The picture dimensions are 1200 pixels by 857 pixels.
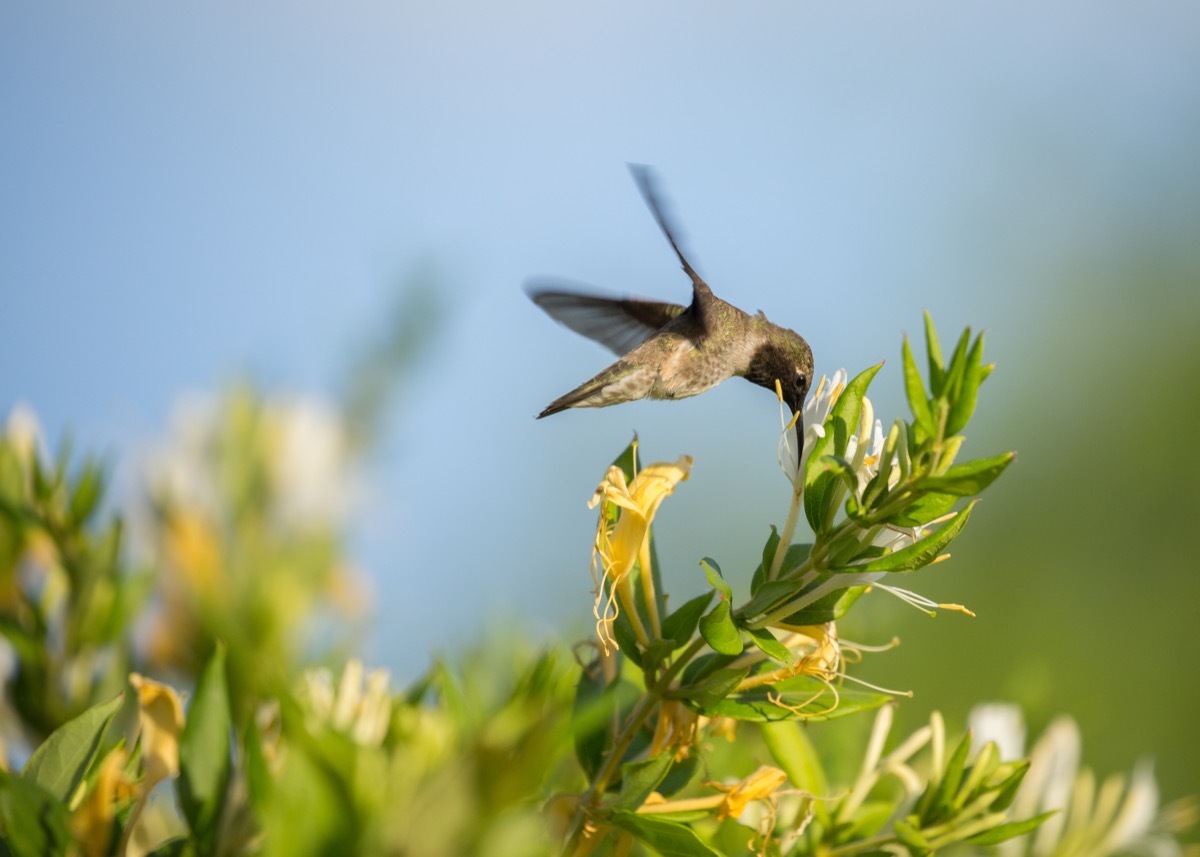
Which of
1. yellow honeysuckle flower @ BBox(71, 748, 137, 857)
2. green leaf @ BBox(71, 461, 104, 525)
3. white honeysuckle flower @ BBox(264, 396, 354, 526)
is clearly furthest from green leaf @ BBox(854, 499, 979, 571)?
white honeysuckle flower @ BBox(264, 396, 354, 526)

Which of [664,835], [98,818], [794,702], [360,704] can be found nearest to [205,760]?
[98,818]

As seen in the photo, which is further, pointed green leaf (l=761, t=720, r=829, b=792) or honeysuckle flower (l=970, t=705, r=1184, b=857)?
honeysuckle flower (l=970, t=705, r=1184, b=857)

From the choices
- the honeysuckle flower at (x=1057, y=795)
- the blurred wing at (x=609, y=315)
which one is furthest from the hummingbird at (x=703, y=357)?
the honeysuckle flower at (x=1057, y=795)

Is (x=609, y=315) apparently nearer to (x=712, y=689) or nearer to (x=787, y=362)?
(x=787, y=362)

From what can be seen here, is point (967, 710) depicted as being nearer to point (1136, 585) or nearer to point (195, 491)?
point (195, 491)

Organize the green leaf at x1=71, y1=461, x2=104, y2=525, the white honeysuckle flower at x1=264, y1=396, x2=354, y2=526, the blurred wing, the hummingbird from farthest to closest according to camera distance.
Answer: the white honeysuckle flower at x1=264, y1=396, x2=354, y2=526, the blurred wing, the hummingbird, the green leaf at x1=71, y1=461, x2=104, y2=525

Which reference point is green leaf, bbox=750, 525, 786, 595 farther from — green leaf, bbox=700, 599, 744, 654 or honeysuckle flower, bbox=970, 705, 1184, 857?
honeysuckle flower, bbox=970, 705, 1184, 857
